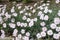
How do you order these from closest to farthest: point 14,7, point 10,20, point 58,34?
point 58,34, point 10,20, point 14,7

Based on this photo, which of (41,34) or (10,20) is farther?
(10,20)

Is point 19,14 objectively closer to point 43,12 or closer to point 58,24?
point 43,12

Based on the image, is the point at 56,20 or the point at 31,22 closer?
the point at 56,20

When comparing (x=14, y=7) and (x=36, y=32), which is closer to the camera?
(x=36, y=32)

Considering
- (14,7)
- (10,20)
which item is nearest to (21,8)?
(14,7)

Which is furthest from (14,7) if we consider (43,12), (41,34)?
(41,34)

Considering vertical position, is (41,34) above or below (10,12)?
below

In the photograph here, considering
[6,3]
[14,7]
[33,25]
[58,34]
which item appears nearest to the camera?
[58,34]

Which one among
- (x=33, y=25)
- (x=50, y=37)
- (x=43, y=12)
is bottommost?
(x=50, y=37)

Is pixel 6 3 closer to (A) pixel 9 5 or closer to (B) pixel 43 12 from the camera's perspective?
(A) pixel 9 5
